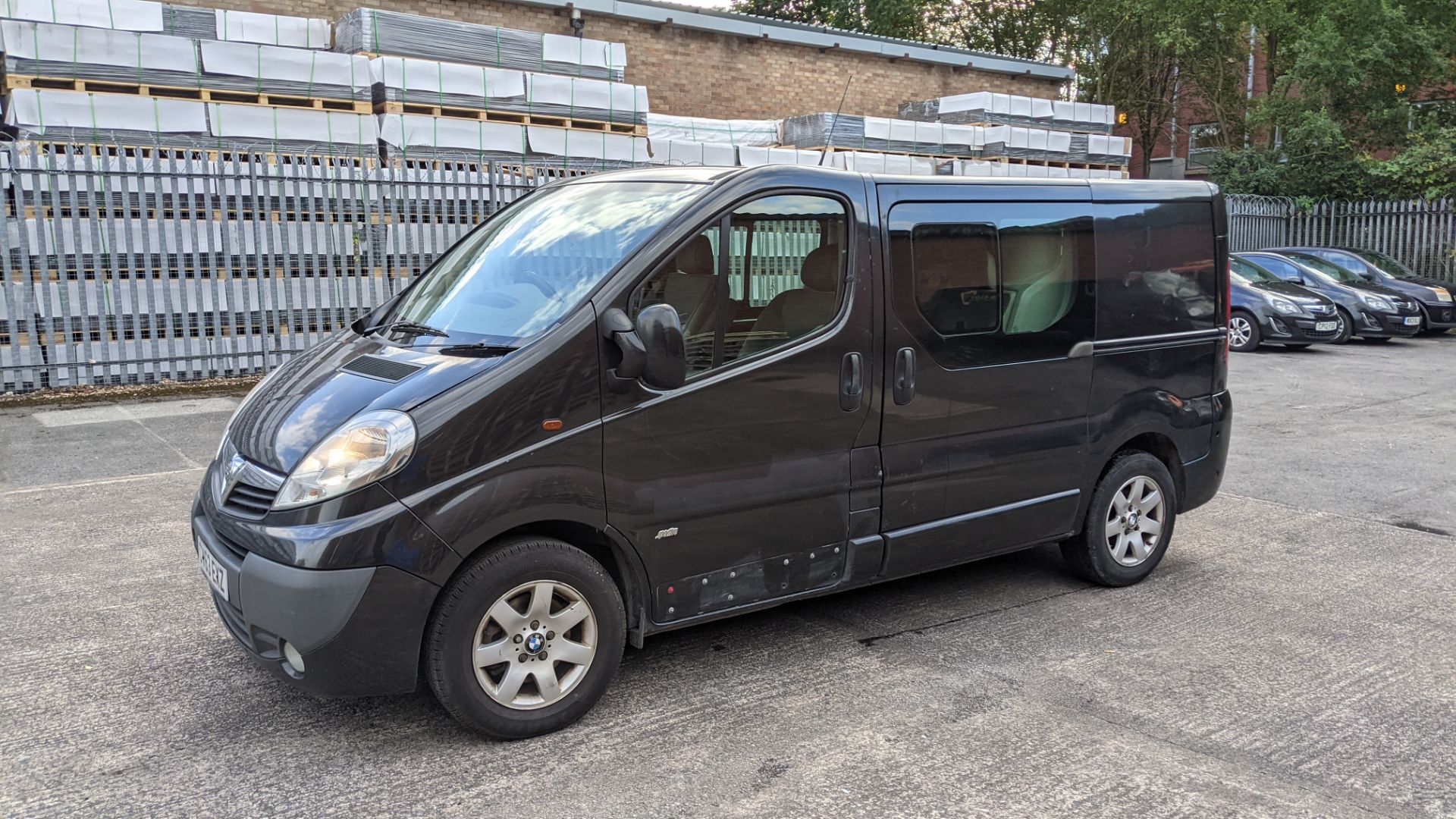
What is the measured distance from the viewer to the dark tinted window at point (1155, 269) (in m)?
5.20

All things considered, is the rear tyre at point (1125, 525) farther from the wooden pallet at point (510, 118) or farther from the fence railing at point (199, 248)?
the wooden pallet at point (510, 118)

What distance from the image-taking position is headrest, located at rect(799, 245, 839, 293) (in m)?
4.27

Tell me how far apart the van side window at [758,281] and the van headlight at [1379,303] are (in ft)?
53.5

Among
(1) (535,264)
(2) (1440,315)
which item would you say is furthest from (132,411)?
(2) (1440,315)

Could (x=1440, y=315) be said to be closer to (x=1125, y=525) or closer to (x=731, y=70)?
(x=731, y=70)

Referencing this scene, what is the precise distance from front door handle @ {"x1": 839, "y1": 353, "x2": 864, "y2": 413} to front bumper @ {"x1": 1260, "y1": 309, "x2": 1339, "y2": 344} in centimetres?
1437

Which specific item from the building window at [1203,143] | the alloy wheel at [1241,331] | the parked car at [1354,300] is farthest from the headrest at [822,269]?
the building window at [1203,143]

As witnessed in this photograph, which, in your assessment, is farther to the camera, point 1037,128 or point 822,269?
point 1037,128

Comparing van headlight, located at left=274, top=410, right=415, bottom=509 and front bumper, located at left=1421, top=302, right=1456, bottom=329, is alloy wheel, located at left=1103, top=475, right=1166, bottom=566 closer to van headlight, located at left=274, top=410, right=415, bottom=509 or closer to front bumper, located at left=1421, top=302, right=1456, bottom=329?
van headlight, located at left=274, top=410, right=415, bottom=509

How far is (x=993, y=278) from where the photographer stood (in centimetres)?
479

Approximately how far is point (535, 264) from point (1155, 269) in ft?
10.1

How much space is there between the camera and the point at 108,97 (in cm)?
1110

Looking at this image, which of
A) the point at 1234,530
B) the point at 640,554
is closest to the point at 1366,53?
the point at 1234,530

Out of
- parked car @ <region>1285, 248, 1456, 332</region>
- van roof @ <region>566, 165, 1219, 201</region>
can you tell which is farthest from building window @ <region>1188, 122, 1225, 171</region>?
van roof @ <region>566, 165, 1219, 201</region>
